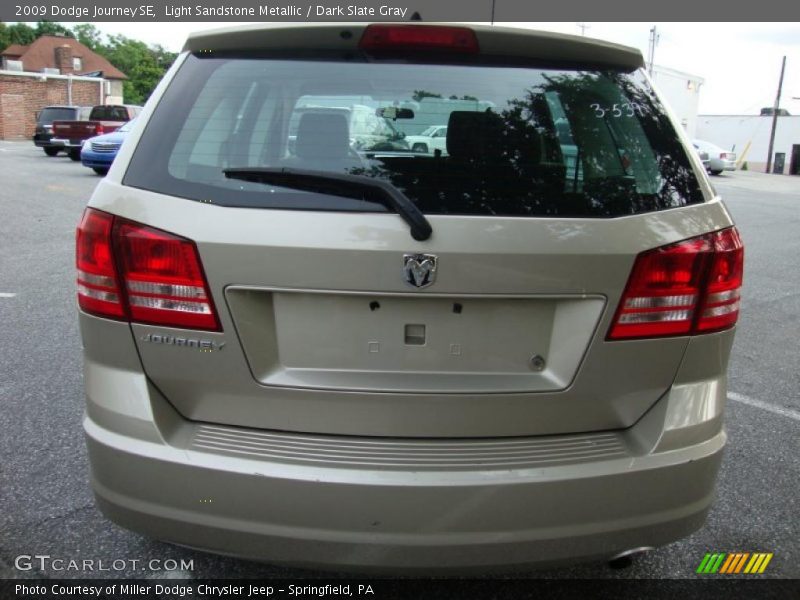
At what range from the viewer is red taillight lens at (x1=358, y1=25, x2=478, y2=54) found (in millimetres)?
2086

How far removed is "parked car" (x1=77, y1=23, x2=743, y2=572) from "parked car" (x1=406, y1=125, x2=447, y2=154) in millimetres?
37

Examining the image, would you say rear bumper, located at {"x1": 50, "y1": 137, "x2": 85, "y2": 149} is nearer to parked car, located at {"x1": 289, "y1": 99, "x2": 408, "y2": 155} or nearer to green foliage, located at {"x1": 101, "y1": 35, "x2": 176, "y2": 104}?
parked car, located at {"x1": 289, "y1": 99, "x2": 408, "y2": 155}

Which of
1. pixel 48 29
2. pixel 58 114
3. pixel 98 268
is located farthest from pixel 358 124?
pixel 48 29

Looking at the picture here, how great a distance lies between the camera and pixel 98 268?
6.61 ft

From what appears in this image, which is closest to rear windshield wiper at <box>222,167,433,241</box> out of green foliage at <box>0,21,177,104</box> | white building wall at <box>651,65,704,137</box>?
white building wall at <box>651,65,704,137</box>

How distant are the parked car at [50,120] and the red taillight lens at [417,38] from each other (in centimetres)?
2497

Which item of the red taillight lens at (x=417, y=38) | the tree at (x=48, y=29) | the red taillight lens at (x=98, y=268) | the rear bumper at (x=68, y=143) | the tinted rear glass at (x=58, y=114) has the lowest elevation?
the rear bumper at (x=68, y=143)

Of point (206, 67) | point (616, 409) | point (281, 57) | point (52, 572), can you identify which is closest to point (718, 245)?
point (616, 409)

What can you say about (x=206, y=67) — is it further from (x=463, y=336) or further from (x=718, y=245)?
(x=718, y=245)

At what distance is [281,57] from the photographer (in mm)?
2123

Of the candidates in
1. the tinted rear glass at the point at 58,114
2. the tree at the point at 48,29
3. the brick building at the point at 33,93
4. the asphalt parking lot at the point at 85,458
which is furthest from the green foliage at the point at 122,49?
the asphalt parking lot at the point at 85,458

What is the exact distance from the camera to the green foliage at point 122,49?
252ft

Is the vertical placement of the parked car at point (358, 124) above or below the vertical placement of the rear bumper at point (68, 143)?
above

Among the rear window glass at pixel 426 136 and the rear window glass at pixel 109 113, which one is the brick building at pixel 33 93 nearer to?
the rear window glass at pixel 109 113
